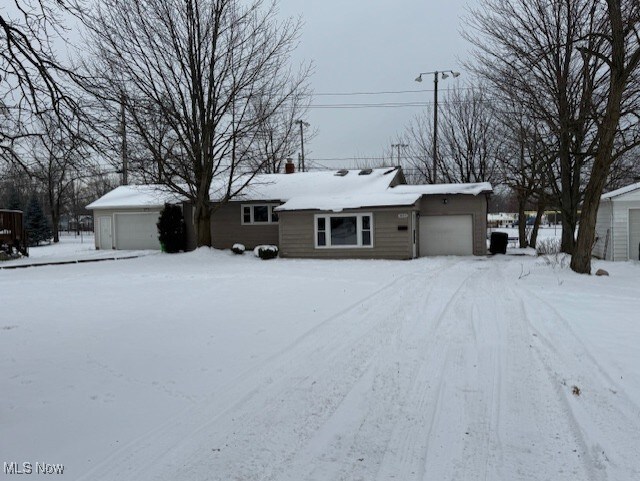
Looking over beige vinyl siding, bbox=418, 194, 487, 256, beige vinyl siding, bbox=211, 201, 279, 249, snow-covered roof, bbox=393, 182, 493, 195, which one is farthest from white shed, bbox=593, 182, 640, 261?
beige vinyl siding, bbox=211, 201, 279, 249

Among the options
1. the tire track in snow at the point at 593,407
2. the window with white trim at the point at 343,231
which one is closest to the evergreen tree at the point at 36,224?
the window with white trim at the point at 343,231

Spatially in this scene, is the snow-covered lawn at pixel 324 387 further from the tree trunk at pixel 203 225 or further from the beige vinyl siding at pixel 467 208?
the tree trunk at pixel 203 225

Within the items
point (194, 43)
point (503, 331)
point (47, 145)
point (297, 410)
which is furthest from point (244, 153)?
point (297, 410)

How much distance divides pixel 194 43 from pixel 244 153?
4899 mm

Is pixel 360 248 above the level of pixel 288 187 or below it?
below

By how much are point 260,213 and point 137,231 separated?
8.13 m

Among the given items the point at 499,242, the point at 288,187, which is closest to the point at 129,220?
the point at 288,187

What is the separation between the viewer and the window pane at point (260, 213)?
23688 millimetres

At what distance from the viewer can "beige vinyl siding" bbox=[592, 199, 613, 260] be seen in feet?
61.8

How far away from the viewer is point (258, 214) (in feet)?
78.2

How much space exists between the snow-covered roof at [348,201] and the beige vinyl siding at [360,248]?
246 mm

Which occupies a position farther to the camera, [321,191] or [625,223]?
[321,191]

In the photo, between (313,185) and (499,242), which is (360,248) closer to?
(313,185)

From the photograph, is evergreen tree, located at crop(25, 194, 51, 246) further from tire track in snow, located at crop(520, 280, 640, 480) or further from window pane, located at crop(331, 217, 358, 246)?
tire track in snow, located at crop(520, 280, 640, 480)
